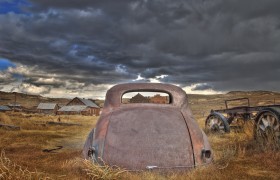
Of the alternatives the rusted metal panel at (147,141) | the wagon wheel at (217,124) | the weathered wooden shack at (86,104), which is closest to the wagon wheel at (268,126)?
the rusted metal panel at (147,141)

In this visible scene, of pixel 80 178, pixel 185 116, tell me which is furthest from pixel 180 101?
pixel 80 178

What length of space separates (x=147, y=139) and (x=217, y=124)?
1016 cm

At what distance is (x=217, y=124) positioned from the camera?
13680 millimetres

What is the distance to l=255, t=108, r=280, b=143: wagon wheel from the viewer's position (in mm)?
7749

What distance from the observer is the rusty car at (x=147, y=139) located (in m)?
3.98

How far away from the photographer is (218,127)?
13.5 metres

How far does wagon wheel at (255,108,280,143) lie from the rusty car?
12.8 feet

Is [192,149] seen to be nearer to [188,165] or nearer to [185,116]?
[188,165]

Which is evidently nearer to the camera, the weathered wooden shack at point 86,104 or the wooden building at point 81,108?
the wooden building at point 81,108

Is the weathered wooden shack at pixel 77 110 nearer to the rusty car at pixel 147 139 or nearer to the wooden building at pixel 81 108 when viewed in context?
the wooden building at pixel 81 108

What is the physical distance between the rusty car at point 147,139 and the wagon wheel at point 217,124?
8.69m

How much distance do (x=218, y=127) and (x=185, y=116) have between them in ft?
30.7

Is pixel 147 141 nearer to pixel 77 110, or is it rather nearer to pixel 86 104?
pixel 77 110

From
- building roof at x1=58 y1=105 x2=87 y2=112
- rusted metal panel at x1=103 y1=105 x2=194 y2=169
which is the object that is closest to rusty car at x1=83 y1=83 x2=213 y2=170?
rusted metal panel at x1=103 y1=105 x2=194 y2=169
